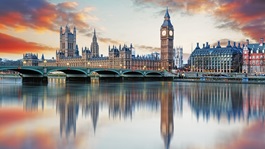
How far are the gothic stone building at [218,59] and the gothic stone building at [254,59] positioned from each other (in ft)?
17.0

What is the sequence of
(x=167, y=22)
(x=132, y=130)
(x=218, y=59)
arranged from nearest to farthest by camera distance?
1. (x=132, y=130)
2. (x=218, y=59)
3. (x=167, y=22)

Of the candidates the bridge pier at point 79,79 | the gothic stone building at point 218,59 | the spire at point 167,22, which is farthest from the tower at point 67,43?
the bridge pier at point 79,79

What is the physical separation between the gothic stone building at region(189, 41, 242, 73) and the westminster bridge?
27429 millimetres

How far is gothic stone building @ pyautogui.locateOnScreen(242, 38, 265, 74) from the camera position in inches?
3319

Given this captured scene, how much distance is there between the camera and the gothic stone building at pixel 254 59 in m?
84.3

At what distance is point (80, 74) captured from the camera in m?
61.2

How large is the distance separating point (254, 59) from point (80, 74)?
56201mm

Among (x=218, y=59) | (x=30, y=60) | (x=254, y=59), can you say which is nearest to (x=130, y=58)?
(x=218, y=59)

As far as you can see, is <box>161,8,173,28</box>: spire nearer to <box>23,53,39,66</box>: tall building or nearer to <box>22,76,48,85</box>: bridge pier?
<box>23,53,39,66</box>: tall building

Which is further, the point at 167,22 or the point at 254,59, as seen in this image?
the point at 167,22

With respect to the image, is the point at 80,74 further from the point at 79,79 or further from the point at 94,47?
the point at 94,47

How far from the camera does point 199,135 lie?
9.34 metres

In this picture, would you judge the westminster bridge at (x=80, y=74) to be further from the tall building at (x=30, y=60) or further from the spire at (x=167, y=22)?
the tall building at (x=30, y=60)

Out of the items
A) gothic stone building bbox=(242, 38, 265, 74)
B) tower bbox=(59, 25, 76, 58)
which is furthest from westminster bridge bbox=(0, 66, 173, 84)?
tower bbox=(59, 25, 76, 58)
